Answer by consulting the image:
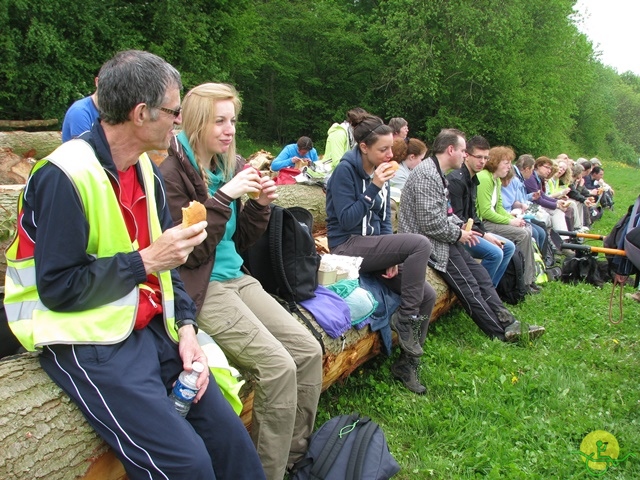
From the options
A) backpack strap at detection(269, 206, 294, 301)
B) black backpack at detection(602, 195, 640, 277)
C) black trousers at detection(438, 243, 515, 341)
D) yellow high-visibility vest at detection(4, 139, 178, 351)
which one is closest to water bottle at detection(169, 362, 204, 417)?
yellow high-visibility vest at detection(4, 139, 178, 351)

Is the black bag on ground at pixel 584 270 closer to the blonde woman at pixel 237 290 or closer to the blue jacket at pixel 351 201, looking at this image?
the blue jacket at pixel 351 201

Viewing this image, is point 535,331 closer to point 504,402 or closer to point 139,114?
point 504,402

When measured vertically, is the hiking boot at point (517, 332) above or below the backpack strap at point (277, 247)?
below

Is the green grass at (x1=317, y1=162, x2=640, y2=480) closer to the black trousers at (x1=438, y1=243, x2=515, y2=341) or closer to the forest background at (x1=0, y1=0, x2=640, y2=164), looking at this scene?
the black trousers at (x1=438, y1=243, x2=515, y2=341)

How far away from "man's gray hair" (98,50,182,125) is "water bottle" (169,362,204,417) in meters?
1.08

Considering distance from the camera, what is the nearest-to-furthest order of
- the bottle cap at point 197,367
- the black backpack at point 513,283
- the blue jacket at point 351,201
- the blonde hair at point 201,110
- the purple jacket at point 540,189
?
the bottle cap at point 197,367
the blonde hair at point 201,110
the blue jacket at point 351,201
the black backpack at point 513,283
the purple jacket at point 540,189

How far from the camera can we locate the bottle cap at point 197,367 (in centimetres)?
218

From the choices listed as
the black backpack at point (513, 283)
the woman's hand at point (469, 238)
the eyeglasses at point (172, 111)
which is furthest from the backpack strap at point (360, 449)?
the black backpack at point (513, 283)

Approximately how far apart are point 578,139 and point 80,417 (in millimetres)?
46184

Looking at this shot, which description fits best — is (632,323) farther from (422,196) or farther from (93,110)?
(93,110)

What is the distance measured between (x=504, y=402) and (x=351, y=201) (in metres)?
1.89

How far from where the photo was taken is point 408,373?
4.04m

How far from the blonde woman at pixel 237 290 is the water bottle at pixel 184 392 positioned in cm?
58

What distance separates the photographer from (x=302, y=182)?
22.2 ft
